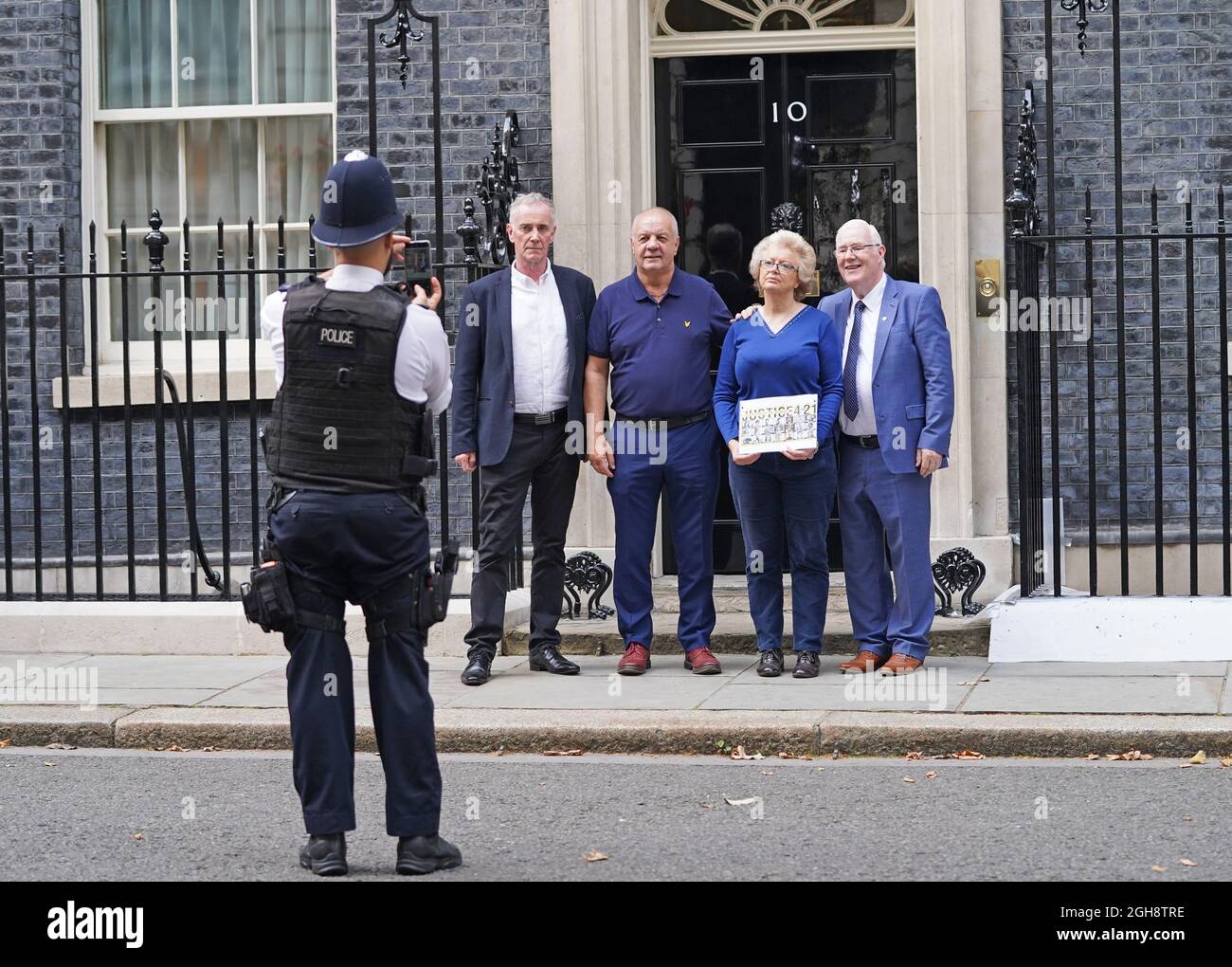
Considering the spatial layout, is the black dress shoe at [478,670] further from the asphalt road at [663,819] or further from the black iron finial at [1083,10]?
the black iron finial at [1083,10]

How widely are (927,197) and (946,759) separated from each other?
11.8 ft

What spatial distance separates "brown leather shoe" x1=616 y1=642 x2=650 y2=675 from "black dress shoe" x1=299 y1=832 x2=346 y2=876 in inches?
123

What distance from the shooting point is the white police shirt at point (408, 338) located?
515 cm

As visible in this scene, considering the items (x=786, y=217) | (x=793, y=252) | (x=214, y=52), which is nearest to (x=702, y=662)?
(x=793, y=252)

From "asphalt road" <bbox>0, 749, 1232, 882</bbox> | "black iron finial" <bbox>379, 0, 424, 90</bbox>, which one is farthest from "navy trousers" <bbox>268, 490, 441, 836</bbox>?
"black iron finial" <bbox>379, 0, 424, 90</bbox>

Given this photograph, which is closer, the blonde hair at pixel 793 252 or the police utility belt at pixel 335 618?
the police utility belt at pixel 335 618

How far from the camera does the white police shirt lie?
5.15 m

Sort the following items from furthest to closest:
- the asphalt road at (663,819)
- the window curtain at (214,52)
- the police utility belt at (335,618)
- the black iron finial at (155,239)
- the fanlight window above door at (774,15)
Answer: the window curtain at (214,52)
the fanlight window above door at (774,15)
the black iron finial at (155,239)
the asphalt road at (663,819)
the police utility belt at (335,618)

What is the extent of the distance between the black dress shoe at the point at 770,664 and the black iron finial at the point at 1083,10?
353 cm

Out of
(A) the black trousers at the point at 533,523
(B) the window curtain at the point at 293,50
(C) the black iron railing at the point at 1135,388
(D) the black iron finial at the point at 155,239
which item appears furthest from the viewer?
(B) the window curtain at the point at 293,50

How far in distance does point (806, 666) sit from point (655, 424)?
1234 mm

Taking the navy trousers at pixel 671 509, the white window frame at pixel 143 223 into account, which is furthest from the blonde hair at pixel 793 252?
the white window frame at pixel 143 223

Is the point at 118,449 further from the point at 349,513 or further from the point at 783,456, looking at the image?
the point at 349,513
